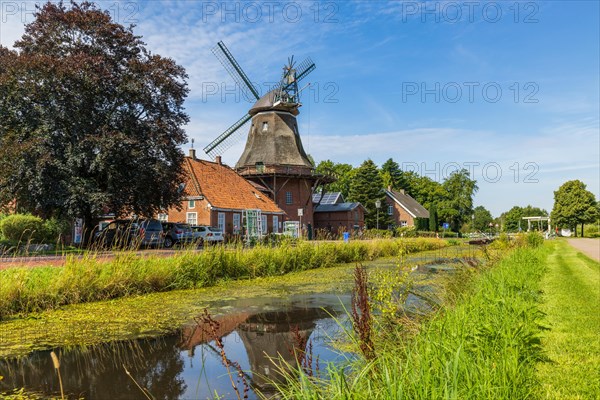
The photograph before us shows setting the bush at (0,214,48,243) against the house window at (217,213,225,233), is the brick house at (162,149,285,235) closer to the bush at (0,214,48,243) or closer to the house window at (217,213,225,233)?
the house window at (217,213,225,233)

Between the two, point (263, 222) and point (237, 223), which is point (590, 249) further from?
point (237, 223)

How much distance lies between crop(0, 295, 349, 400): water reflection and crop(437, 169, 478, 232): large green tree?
70.5 meters

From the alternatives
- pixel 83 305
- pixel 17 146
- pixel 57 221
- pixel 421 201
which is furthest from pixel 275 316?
pixel 421 201

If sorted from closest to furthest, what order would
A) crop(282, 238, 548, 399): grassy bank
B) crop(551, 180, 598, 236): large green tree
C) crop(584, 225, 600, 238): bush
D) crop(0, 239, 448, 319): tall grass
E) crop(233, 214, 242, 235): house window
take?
crop(282, 238, 548, 399): grassy bank, crop(0, 239, 448, 319): tall grass, crop(233, 214, 242, 235): house window, crop(584, 225, 600, 238): bush, crop(551, 180, 598, 236): large green tree

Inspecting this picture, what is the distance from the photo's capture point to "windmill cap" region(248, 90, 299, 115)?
41888mm

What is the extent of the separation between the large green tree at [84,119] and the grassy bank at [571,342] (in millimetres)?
16988

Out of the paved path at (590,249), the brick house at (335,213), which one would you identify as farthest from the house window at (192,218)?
the paved path at (590,249)

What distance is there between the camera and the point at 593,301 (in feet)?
24.2

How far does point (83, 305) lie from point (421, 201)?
2978 inches

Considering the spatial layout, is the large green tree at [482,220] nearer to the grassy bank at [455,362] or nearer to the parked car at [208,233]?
the parked car at [208,233]

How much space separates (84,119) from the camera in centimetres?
1970

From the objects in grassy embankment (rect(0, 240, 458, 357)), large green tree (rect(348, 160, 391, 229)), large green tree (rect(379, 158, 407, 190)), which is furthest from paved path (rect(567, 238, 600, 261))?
large green tree (rect(379, 158, 407, 190))

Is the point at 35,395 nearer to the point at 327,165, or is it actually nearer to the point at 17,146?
the point at 17,146

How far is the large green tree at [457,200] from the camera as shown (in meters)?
74.1
